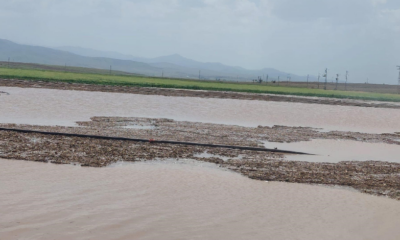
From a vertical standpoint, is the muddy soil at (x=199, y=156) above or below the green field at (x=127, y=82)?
below

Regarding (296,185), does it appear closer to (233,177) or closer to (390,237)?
(233,177)

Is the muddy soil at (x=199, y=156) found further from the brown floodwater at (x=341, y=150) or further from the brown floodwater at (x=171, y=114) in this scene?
the brown floodwater at (x=171, y=114)

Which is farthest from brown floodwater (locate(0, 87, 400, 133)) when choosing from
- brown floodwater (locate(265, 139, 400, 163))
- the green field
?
the green field

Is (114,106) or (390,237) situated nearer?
(390,237)

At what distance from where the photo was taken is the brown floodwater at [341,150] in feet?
53.8

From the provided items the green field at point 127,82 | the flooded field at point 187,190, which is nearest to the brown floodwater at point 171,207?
the flooded field at point 187,190

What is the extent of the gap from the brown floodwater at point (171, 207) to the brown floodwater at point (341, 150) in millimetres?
4993

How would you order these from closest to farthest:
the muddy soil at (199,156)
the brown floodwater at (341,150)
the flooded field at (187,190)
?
the flooded field at (187,190), the muddy soil at (199,156), the brown floodwater at (341,150)

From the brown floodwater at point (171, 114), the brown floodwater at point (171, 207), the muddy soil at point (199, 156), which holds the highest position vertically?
the brown floodwater at point (171, 114)

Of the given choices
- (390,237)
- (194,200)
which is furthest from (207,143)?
(390,237)

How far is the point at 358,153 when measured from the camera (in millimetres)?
18094

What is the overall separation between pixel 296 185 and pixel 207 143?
5589 millimetres

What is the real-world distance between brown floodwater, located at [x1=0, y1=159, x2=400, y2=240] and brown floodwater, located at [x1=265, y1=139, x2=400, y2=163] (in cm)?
499

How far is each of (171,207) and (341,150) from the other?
11.3m
